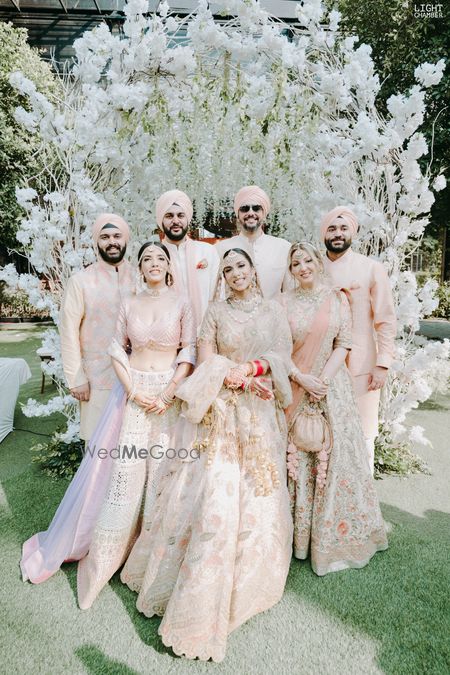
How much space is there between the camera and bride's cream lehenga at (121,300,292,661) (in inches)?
82.2

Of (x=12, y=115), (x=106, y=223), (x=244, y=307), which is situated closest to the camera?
(x=244, y=307)

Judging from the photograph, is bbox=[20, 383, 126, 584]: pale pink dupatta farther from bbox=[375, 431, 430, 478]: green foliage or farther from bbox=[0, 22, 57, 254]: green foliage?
bbox=[0, 22, 57, 254]: green foliage

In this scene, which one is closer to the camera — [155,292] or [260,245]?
[155,292]

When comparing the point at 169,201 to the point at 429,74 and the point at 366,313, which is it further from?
the point at 429,74

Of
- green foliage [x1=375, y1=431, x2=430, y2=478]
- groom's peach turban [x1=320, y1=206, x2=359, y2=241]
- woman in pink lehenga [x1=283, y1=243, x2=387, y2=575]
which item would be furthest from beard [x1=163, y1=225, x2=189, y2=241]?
green foliage [x1=375, y1=431, x2=430, y2=478]

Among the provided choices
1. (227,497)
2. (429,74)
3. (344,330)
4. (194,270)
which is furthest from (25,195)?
(429,74)

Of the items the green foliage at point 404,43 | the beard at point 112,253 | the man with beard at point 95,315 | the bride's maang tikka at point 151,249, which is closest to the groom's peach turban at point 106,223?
the man with beard at point 95,315

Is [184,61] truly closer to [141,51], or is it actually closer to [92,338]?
[141,51]

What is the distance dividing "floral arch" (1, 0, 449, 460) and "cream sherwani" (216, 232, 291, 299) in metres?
0.90

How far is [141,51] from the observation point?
346cm

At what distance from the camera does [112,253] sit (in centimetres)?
314

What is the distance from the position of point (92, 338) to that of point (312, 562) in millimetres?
1993

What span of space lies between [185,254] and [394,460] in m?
2.62

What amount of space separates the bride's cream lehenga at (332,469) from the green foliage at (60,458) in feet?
7.28
